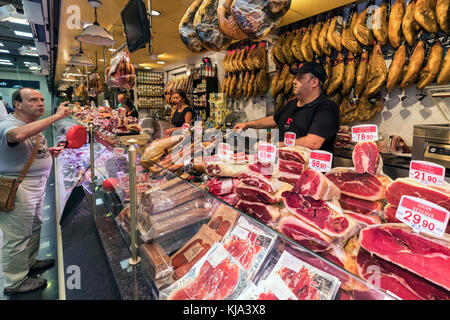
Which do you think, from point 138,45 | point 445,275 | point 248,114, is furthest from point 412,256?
point 248,114

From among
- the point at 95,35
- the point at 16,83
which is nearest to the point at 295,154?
the point at 95,35

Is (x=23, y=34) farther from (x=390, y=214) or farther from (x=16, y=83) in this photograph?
(x=390, y=214)

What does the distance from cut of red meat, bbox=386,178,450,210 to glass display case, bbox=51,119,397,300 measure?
0.43m

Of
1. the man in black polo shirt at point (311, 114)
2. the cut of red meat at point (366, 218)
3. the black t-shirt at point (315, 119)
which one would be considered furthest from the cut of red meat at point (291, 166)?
the black t-shirt at point (315, 119)

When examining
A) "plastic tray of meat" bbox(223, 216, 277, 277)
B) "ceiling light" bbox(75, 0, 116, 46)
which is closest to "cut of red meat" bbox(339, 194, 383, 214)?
"plastic tray of meat" bbox(223, 216, 277, 277)

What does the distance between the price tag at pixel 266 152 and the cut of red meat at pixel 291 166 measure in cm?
16

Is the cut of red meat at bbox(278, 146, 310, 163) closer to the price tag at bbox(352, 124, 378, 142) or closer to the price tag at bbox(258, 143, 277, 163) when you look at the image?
the price tag at bbox(258, 143, 277, 163)

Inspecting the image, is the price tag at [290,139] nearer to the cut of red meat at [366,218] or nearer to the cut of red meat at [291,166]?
the cut of red meat at [291,166]

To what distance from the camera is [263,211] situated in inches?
48.1

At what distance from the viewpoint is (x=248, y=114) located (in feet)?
20.7

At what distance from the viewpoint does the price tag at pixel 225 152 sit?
163cm

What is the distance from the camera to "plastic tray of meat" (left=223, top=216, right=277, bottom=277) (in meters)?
1.07

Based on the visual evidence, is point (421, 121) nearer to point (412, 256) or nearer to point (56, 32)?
point (412, 256)

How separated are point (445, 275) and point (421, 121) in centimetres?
352
